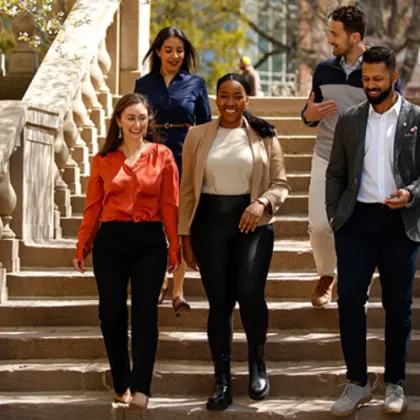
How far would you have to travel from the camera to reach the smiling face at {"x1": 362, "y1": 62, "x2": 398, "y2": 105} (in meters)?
7.54

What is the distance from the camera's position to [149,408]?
797 cm

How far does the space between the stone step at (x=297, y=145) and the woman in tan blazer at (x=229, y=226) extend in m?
4.17

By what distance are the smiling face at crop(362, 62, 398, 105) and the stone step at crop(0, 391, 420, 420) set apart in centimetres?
183

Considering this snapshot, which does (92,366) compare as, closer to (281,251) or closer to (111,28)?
(281,251)

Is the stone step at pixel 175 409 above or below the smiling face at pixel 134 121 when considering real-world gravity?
below

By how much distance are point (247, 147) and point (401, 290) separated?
1.27 metres

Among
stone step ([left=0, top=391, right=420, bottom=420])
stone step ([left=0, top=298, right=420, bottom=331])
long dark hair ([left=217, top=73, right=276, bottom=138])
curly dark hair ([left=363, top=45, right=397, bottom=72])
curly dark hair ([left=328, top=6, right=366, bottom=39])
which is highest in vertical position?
curly dark hair ([left=328, top=6, right=366, bottom=39])

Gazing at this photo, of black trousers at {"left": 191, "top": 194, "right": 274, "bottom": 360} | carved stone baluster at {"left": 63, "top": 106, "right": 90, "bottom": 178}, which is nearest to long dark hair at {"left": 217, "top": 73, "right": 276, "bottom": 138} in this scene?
black trousers at {"left": 191, "top": 194, "right": 274, "bottom": 360}

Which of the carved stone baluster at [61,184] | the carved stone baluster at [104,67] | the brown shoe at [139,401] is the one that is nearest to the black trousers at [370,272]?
the brown shoe at [139,401]

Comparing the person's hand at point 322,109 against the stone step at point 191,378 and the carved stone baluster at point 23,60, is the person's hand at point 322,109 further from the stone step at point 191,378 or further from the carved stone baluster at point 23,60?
the carved stone baluster at point 23,60

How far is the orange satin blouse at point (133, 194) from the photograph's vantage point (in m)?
7.84

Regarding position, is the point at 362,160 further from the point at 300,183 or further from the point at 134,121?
the point at 300,183

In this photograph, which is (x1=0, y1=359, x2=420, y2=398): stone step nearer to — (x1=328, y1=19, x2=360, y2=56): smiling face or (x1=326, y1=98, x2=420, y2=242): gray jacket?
(x1=326, y1=98, x2=420, y2=242): gray jacket

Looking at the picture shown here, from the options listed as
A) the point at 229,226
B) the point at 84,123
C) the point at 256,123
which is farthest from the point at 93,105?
the point at 229,226
